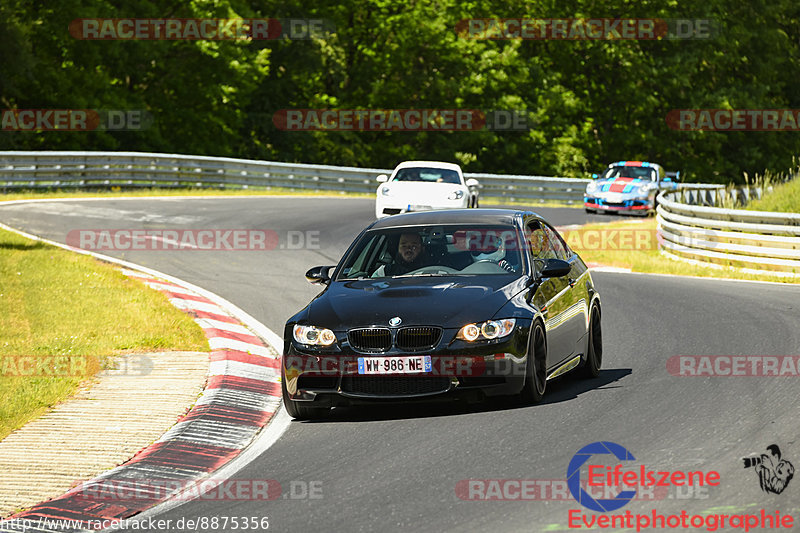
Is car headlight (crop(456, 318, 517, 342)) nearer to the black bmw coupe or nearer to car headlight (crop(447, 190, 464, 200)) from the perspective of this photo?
the black bmw coupe

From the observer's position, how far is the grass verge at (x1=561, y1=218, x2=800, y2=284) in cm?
2050

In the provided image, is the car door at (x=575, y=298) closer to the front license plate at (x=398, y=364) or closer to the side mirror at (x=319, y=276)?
the front license plate at (x=398, y=364)

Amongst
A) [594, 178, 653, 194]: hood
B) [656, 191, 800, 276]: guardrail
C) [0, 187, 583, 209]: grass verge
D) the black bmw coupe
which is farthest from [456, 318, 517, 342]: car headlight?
[594, 178, 653, 194]: hood

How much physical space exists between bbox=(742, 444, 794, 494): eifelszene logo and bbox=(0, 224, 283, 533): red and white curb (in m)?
3.16

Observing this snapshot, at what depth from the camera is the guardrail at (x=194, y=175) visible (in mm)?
32375

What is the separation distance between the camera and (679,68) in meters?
56.4

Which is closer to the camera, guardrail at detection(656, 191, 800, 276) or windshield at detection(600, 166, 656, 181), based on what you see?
guardrail at detection(656, 191, 800, 276)

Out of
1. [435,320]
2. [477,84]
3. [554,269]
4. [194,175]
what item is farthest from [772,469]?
[477,84]

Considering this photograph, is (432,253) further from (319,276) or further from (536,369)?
(536,369)

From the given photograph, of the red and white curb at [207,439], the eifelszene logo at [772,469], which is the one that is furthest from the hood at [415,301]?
the eifelszene logo at [772,469]

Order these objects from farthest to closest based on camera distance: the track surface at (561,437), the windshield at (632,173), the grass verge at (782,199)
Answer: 1. the windshield at (632,173)
2. the grass verge at (782,199)
3. the track surface at (561,437)

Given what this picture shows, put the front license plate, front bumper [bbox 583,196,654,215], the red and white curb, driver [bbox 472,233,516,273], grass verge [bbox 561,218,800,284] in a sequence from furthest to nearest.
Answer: front bumper [bbox 583,196,654,215]
grass verge [bbox 561,218,800,284]
driver [bbox 472,233,516,273]
the front license plate
the red and white curb

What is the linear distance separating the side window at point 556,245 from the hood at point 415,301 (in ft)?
4.16

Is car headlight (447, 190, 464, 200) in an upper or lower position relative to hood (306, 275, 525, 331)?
lower
